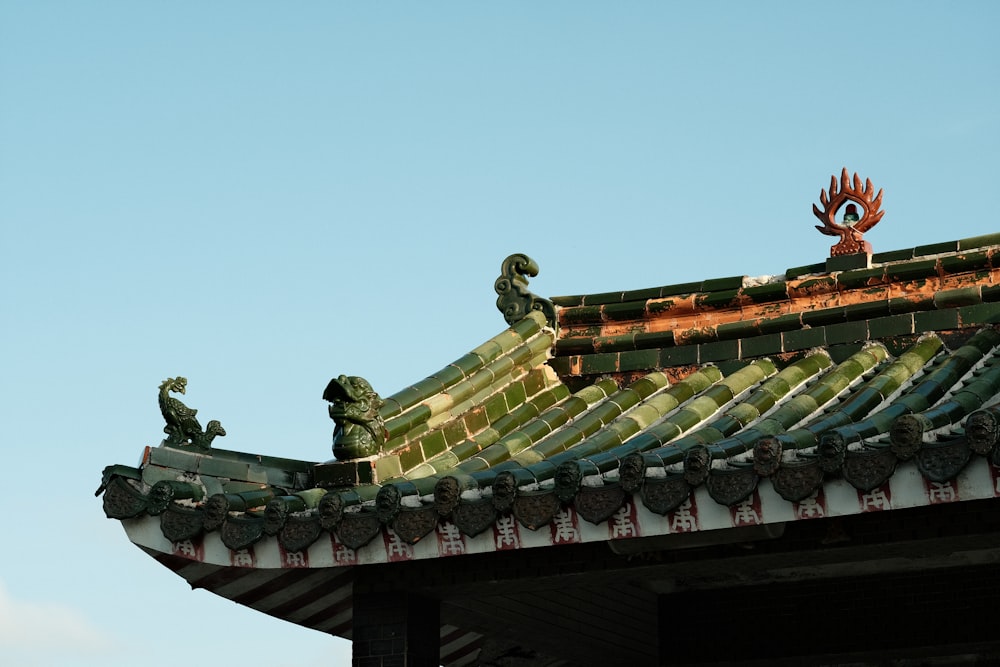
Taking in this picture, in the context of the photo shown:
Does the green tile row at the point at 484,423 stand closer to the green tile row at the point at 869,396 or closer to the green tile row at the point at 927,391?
the green tile row at the point at 869,396

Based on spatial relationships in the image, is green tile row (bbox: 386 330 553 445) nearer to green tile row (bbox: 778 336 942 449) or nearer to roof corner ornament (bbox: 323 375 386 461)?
roof corner ornament (bbox: 323 375 386 461)

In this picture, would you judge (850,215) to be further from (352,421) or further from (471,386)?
(352,421)

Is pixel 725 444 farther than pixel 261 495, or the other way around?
pixel 261 495

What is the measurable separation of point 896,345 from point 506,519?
354cm

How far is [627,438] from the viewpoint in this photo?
424 inches

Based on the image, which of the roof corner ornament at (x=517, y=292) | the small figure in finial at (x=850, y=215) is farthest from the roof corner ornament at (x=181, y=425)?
the small figure in finial at (x=850, y=215)

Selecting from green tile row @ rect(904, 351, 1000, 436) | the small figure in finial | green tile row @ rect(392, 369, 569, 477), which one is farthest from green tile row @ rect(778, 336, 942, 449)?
green tile row @ rect(392, 369, 569, 477)

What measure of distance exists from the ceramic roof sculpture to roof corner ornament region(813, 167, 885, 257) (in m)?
0.02

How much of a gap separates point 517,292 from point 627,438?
216 centimetres

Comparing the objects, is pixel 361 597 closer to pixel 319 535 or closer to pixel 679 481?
pixel 319 535

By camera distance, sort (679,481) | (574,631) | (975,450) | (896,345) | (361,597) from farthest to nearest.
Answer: (574,631) → (896,345) → (361,597) → (679,481) → (975,450)

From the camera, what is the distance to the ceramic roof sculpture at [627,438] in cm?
880

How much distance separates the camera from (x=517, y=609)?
1147 cm

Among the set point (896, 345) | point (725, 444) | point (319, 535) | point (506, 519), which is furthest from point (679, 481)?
point (896, 345)
